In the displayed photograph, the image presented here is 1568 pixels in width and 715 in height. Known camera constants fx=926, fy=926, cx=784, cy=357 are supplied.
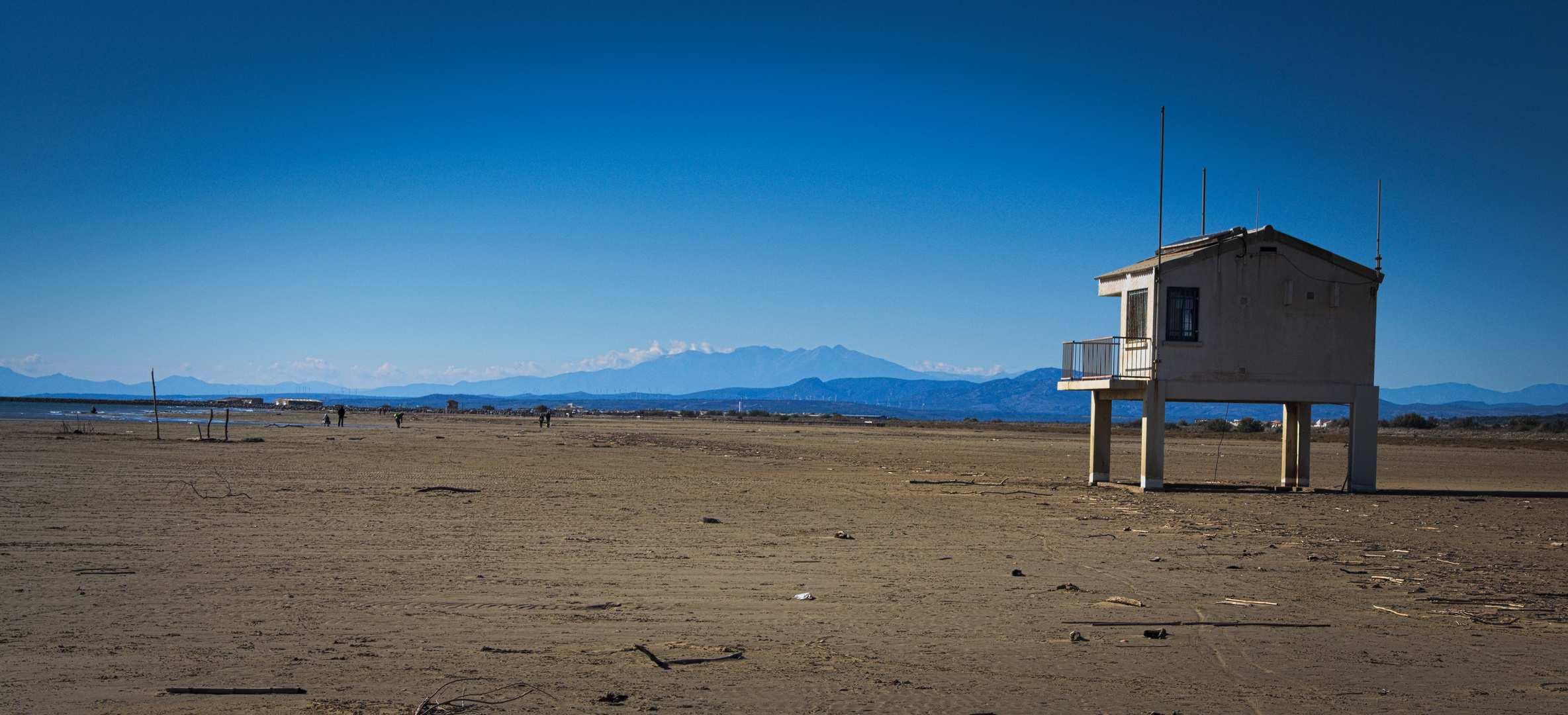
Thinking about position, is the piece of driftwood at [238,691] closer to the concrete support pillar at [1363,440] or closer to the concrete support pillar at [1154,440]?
the concrete support pillar at [1154,440]

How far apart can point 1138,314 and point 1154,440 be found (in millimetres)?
3304

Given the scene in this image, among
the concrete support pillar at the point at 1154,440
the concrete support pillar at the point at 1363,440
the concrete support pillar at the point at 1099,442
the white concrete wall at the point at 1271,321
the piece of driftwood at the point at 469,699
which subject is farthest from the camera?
the concrete support pillar at the point at 1099,442

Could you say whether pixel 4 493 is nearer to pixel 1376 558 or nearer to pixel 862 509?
pixel 862 509

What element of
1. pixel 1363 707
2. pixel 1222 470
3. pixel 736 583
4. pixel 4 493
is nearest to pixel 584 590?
pixel 736 583

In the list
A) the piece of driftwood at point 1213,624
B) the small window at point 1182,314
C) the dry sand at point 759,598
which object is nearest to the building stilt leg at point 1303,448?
the dry sand at point 759,598

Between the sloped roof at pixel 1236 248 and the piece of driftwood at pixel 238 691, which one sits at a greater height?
the sloped roof at pixel 1236 248

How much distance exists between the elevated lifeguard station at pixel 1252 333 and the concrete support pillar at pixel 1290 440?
1487mm

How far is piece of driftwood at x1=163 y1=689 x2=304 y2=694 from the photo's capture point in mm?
6129

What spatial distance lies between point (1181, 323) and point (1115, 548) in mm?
11970

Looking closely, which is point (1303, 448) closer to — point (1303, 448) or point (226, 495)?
point (1303, 448)

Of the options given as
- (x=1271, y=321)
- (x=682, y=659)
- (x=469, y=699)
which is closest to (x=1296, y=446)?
(x=1271, y=321)

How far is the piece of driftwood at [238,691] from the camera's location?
20.1 ft

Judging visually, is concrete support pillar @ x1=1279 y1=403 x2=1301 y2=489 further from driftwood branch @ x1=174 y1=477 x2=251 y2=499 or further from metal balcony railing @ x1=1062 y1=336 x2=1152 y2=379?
driftwood branch @ x1=174 y1=477 x2=251 y2=499

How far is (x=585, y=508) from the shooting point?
17031 mm
